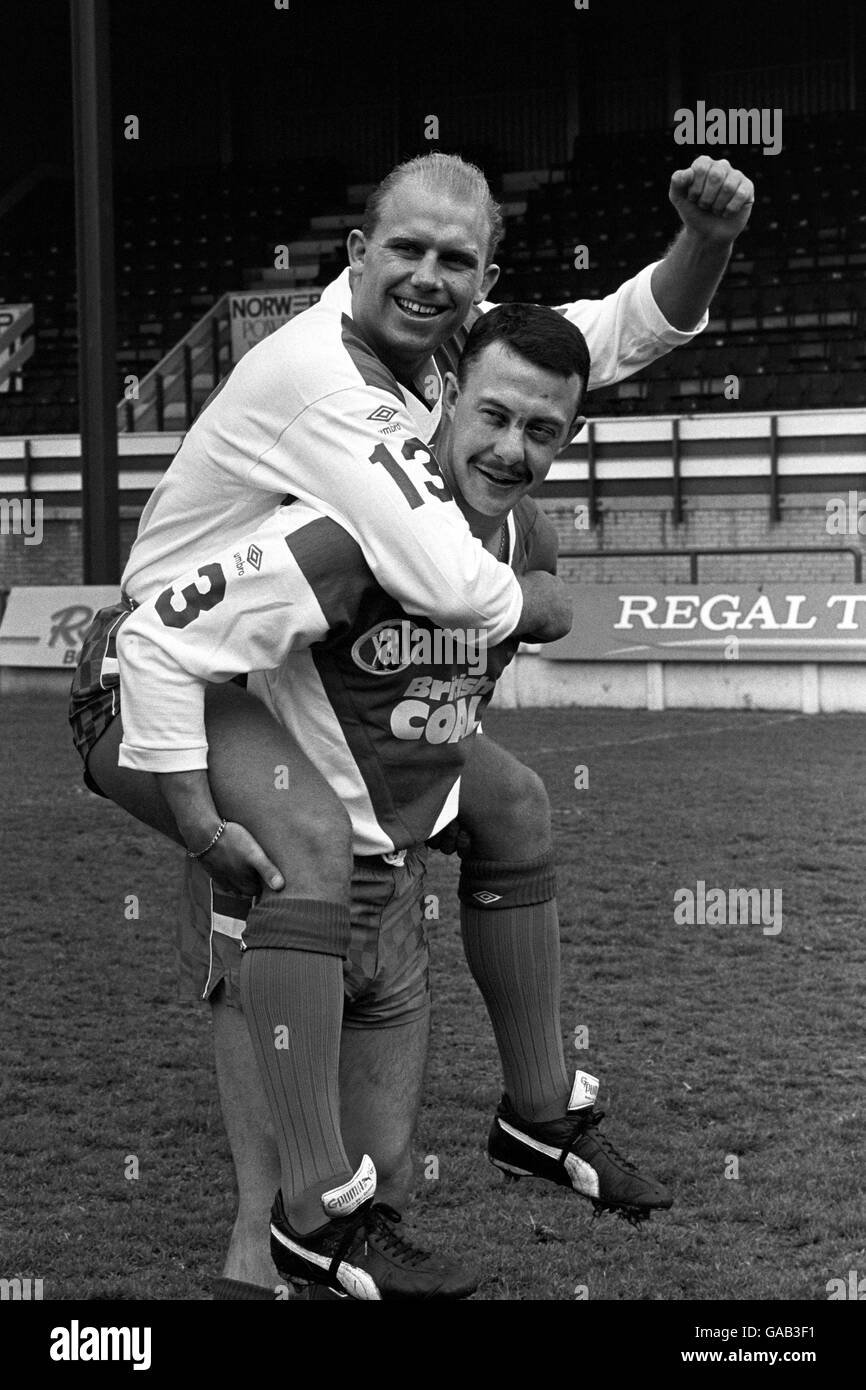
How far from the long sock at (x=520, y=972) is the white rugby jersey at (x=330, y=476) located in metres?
0.52

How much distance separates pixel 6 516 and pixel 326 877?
A: 1625 centimetres

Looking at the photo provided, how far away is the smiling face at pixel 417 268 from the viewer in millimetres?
2182

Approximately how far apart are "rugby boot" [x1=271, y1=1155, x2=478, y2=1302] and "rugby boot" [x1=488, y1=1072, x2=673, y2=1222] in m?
0.44

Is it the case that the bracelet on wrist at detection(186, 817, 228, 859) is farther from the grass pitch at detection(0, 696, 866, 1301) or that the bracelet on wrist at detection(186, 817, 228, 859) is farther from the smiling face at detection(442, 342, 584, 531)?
the grass pitch at detection(0, 696, 866, 1301)

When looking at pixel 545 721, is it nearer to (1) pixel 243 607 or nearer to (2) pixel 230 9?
(1) pixel 243 607

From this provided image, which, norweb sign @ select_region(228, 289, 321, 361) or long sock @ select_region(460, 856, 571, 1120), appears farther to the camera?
norweb sign @ select_region(228, 289, 321, 361)

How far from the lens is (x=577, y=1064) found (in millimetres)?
3834

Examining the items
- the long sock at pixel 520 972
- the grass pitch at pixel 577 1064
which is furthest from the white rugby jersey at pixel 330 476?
the grass pitch at pixel 577 1064

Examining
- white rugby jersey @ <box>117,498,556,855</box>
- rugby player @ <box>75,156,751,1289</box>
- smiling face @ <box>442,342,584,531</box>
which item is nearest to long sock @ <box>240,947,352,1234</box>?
rugby player @ <box>75,156,751,1289</box>

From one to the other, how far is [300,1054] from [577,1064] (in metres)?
1.94

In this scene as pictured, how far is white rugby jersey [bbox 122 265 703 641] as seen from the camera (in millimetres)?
2018

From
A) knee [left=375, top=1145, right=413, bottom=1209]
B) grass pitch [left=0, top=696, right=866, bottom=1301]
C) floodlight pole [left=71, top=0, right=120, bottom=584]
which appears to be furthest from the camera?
floodlight pole [left=71, top=0, right=120, bottom=584]

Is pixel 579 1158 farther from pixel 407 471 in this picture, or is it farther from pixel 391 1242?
pixel 407 471

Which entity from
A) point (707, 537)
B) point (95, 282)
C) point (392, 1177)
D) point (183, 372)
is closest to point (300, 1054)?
point (392, 1177)
